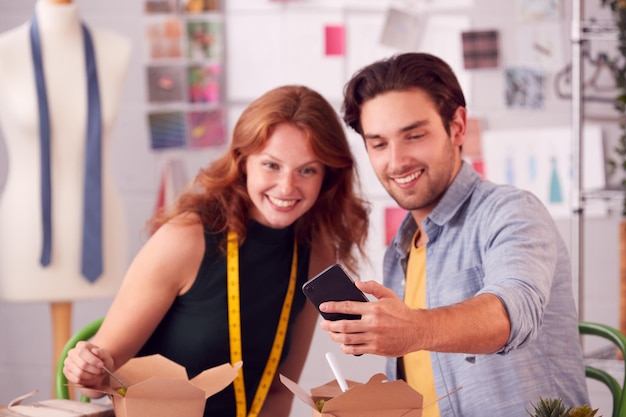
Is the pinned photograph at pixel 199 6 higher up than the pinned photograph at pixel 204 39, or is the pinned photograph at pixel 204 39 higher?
the pinned photograph at pixel 199 6

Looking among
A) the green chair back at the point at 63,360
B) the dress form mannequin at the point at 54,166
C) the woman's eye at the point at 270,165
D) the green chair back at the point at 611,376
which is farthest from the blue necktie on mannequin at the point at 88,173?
the green chair back at the point at 611,376

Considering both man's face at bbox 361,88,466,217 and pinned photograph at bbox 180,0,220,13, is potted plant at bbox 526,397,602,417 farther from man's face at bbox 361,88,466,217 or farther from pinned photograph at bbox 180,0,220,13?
pinned photograph at bbox 180,0,220,13

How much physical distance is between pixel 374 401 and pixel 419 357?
0.60m

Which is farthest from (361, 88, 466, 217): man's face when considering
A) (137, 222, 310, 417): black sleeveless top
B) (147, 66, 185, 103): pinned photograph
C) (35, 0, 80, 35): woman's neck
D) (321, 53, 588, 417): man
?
(147, 66, 185, 103): pinned photograph

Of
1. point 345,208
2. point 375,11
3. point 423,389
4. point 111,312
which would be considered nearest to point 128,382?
point 111,312

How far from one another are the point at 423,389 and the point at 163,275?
57 centimetres

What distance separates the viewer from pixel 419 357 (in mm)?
1843

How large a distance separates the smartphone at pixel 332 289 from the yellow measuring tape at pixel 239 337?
723 mm

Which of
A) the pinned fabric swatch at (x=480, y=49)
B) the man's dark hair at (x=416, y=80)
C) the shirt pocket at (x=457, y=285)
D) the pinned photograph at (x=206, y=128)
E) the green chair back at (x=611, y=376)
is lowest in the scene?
the green chair back at (x=611, y=376)

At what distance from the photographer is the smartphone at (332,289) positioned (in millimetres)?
1219

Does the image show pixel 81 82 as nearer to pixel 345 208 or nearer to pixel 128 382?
pixel 345 208

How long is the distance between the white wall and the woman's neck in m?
0.84

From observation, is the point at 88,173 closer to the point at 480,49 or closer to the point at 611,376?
the point at 480,49

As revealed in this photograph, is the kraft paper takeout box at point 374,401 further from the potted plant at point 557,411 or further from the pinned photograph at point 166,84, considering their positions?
the pinned photograph at point 166,84
